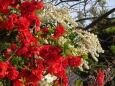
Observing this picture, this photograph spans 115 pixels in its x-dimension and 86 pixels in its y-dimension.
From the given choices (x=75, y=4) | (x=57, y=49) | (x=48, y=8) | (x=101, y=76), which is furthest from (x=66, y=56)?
(x=75, y=4)

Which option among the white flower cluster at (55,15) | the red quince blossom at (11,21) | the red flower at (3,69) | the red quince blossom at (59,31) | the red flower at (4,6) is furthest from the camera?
the white flower cluster at (55,15)

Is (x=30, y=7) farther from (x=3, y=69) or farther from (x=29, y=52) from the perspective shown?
(x=3, y=69)

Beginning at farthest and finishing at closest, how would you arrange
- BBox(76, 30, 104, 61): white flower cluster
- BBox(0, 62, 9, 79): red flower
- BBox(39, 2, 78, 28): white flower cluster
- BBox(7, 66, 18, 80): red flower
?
BBox(76, 30, 104, 61): white flower cluster → BBox(39, 2, 78, 28): white flower cluster → BBox(7, 66, 18, 80): red flower → BBox(0, 62, 9, 79): red flower

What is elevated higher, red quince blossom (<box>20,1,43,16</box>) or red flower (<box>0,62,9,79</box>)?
red quince blossom (<box>20,1,43,16</box>)

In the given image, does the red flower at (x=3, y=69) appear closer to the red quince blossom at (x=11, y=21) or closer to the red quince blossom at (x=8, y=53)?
the red quince blossom at (x=8, y=53)

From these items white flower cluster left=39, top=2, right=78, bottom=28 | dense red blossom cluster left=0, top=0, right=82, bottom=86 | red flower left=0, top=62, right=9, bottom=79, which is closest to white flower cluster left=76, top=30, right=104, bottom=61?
white flower cluster left=39, top=2, right=78, bottom=28

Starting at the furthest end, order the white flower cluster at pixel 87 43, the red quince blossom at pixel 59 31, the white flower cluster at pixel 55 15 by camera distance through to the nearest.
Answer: the white flower cluster at pixel 87 43 < the white flower cluster at pixel 55 15 < the red quince blossom at pixel 59 31

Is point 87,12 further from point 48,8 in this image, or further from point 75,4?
point 48,8

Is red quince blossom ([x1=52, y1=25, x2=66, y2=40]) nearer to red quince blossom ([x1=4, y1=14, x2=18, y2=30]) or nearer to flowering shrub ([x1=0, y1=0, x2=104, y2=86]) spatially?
flowering shrub ([x1=0, y1=0, x2=104, y2=86])

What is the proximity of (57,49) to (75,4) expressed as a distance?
316 inches

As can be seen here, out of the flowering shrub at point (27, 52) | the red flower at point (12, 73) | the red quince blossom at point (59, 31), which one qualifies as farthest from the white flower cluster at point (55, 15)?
the red flower at point (12, 73)

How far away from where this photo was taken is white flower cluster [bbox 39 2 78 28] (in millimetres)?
5423

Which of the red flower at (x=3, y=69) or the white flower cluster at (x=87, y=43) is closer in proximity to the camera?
the red flower at (x=3, y=69)

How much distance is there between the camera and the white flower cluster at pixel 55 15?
214 inches
